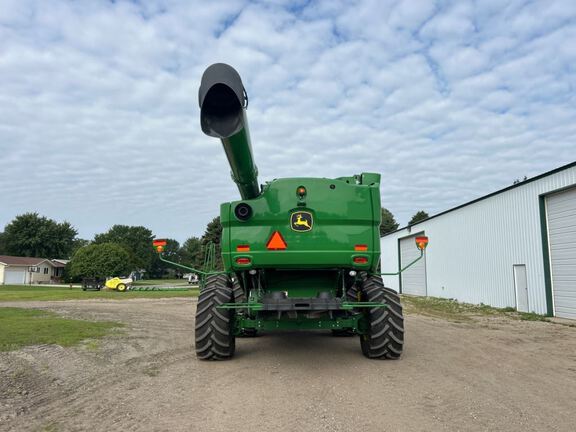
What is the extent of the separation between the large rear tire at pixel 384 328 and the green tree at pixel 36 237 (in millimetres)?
77943

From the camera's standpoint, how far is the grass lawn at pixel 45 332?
8164 millimetres

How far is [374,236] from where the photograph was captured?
22.2ft

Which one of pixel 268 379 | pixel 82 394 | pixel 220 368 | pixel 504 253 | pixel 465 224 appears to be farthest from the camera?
pixel 465 224

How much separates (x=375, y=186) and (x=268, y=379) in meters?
3.26

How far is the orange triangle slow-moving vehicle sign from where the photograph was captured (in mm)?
6633

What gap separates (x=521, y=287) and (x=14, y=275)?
66.1m

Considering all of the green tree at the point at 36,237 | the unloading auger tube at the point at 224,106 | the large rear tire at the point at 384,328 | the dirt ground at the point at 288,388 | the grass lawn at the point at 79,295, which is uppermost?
the green tree at the point at 36,237

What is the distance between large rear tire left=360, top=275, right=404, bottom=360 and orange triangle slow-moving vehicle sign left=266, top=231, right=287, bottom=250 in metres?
1.69

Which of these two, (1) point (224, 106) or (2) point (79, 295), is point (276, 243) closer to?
(1) point (224, 106)

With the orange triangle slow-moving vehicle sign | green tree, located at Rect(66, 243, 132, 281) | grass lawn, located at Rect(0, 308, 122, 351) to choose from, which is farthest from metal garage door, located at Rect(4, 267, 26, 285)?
the orange triangle slow-moving vehicle sign

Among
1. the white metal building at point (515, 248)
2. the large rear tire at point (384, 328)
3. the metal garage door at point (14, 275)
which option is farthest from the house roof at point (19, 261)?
the large rear tire at point (384, 328)

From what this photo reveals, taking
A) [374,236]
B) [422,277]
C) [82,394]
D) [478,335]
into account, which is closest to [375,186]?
[374,236]

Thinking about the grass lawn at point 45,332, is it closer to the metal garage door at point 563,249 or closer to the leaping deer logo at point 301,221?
the leaping deer logo at point 301,221

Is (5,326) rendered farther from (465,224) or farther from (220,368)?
(465,224)
